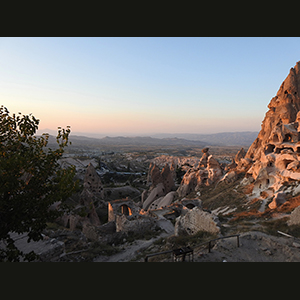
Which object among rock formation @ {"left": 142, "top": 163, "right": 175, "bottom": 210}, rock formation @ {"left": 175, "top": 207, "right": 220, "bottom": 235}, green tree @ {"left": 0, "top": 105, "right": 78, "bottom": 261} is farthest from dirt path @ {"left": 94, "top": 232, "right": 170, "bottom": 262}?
rock formation @ {"left": 142, "top": 163, "right": 175, "bottom": 210}

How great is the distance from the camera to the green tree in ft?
16.6

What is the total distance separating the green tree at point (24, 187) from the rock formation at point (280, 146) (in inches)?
608

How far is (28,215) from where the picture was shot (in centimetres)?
554

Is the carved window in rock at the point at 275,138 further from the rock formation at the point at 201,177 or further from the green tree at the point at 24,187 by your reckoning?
the green tree at the point at 24,187

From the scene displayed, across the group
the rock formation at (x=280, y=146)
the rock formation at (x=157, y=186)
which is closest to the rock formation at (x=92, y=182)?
the rock formation at (x=157, y=186)

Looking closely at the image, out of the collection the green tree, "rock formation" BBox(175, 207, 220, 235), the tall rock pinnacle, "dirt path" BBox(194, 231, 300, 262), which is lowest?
"rock formation" BBox(175, 207, 220, 235)

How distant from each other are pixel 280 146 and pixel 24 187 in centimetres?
2476

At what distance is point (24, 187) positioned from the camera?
5.75 metres

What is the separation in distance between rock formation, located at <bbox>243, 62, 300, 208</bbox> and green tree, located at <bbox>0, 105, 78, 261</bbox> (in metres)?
15.4

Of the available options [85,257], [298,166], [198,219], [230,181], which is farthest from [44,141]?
[230,181]

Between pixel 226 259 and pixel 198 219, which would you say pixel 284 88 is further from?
pixel 226 259

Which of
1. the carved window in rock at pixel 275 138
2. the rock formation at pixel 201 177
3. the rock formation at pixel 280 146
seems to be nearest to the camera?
the rock formation at pixel 280 146

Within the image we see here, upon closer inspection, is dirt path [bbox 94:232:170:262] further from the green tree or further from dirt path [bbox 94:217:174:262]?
the green tree

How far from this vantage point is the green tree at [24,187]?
507 cm
